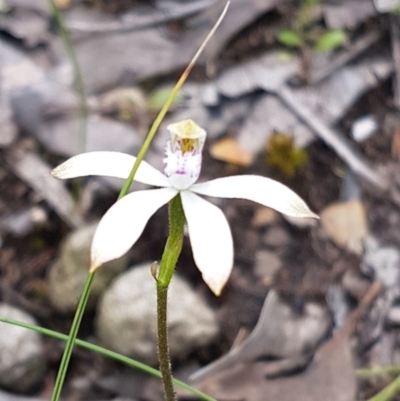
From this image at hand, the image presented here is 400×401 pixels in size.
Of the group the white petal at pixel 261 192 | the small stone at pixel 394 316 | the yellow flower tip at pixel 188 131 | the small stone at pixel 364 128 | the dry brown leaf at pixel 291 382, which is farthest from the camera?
the small stone at pixel 364 128

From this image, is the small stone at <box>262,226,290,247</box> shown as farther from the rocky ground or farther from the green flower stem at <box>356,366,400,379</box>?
the green flower stem at <box>356,366,400,379</box>

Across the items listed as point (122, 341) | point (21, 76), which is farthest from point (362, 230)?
point (21, 76)

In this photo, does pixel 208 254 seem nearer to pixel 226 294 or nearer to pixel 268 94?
pixel 226 294

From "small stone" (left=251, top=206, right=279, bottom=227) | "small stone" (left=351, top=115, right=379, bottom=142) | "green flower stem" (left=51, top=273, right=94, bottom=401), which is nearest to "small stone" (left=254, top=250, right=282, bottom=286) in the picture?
"small stone" (left=251, top=206, right=279, bottom=227)

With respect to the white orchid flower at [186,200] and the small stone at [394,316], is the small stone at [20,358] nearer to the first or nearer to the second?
the white orchid flower at [186,200]

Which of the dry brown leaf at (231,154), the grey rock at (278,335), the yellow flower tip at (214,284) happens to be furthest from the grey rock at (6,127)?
the yellow flower tip at (214,284)

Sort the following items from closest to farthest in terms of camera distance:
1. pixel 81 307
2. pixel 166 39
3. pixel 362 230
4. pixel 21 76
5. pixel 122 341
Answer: pixel 81 307 → pixel 122 341 → pixel 362 230 → pixel 21 76 → pixel 166 39

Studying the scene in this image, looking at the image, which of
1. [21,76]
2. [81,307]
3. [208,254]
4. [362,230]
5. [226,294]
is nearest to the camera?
[208,254]
